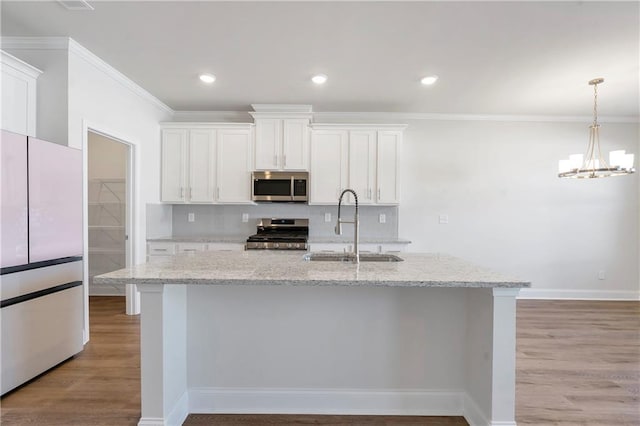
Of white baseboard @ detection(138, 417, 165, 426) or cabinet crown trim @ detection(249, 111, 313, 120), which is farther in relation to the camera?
cabinet crown trim @ detection(249, 111, 313, 120)

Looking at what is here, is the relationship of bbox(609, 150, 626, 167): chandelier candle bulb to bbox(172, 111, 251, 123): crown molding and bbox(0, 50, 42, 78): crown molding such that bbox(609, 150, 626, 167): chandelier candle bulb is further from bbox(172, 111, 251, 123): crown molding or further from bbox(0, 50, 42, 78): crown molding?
bbox(0, 50, 42, 78): crown molding

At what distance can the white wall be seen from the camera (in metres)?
4.38

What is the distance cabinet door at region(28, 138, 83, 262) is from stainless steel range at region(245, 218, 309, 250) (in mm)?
1720

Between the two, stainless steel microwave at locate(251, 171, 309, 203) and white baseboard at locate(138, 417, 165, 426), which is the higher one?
stainless steel microwave at locate(251, 171, 309, 203)

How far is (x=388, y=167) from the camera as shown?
4.04 metres

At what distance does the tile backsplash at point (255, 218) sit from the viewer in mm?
4371

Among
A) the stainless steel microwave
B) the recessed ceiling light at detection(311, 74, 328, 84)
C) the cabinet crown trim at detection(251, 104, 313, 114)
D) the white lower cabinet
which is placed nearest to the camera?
the recessed ceiling light at detection(311, 74, 328, 84)

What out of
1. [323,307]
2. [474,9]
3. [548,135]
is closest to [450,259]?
[323,307]

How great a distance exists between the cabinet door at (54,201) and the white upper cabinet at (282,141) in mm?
1916

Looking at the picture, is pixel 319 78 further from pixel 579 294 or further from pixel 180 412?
pixel 579 294

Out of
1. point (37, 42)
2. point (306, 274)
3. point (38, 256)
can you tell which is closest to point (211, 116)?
point (37, 42)

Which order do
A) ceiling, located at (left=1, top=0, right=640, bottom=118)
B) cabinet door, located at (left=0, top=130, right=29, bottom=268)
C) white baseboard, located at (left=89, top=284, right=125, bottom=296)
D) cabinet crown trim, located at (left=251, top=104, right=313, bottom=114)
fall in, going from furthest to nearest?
white baseboard, located at (left=89, top=284, right=125, bottom=296)
cabinet crown trim, located at (left=251, top=104, right=313, bottom=114)
ceiling, located at (left=1, top=0, right=640, bottom=118)
cabinet door, located at (left=0, top=130, right=29, bottom=268)

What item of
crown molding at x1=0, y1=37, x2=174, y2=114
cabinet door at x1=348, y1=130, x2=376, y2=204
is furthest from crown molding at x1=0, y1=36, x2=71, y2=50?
cabinet door at x1=348, y1=130, x2=376, y2=204

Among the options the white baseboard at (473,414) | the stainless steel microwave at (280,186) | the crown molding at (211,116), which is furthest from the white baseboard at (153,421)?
the crown molding at (211,116)
